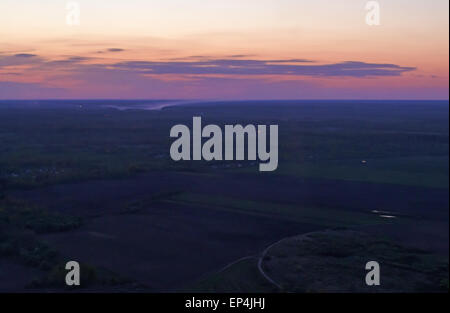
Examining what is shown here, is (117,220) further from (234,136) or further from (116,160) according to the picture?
(234,136)

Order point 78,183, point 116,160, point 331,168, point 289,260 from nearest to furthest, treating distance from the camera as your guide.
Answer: point 289,260
point 78,183
point 331,168
point 116,160

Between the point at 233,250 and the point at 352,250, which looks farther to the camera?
the point at 233,250

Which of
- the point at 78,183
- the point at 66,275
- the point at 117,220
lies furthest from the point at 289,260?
the point at 78,183

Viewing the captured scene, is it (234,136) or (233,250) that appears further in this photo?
(234,136)
